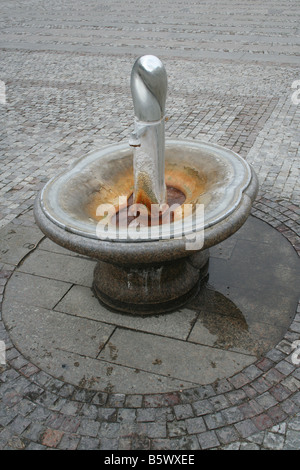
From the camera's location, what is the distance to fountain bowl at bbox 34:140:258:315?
4.09 meters

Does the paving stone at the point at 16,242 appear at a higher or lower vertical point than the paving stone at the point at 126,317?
lower

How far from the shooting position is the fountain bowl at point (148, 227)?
13.4ft

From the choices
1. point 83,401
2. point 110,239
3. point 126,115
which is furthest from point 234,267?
point 126,115

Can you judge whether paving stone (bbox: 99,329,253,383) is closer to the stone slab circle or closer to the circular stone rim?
the stone slab circle

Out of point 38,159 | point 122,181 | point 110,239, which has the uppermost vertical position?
point 110,239

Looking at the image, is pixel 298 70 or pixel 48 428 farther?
pixel 298 70

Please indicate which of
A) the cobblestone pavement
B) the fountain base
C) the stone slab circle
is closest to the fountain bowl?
the fountain base

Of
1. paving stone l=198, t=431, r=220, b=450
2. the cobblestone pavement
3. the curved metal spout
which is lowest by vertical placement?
the cobblestone pavement

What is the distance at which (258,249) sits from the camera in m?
5.88

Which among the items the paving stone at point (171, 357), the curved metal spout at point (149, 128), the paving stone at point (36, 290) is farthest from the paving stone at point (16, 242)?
the paving stone at point (171, 357)

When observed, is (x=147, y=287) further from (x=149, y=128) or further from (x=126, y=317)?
(x=149, y=128)

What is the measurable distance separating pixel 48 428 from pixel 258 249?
3.33 metres

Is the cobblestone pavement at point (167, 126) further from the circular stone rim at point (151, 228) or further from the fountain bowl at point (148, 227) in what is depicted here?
the circular stone rim at point (151, 228)
